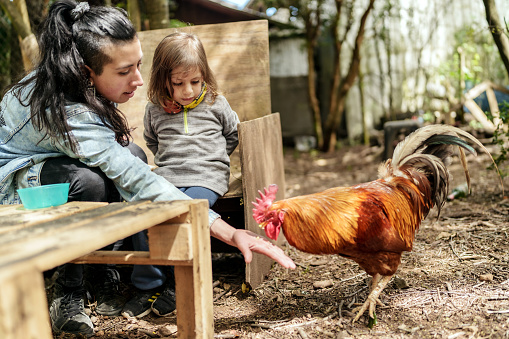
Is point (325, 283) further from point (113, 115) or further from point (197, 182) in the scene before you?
point (113, 115)

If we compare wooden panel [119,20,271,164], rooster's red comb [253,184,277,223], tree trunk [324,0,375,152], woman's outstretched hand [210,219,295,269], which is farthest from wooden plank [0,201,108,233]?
tree trunk [324,0,375,152]

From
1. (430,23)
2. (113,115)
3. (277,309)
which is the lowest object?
(277,309)

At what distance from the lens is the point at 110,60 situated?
2033 millimetres

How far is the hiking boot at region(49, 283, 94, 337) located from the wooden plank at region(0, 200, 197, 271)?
101 centimetres

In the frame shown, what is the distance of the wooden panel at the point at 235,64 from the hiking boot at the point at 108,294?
3.13ft

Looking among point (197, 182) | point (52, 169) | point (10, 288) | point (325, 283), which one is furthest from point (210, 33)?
point (10, 288)

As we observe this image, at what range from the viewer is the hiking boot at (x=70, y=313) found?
2203 millimetres

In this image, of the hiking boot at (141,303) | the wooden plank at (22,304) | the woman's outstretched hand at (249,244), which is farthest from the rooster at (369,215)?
the wooden plank at (22,304)

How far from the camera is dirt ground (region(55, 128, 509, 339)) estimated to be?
203 cm

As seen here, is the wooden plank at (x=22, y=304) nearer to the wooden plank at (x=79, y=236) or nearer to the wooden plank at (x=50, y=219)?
the wooden plank at (x=79, y=236)

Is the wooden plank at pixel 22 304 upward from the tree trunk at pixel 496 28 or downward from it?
downward

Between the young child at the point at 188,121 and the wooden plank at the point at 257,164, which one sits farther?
the young child at the point at 188,121

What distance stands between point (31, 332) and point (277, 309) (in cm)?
163

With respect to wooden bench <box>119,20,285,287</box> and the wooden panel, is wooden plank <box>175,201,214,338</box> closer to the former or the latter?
wooden bench <box>119,20,285,287</box>
